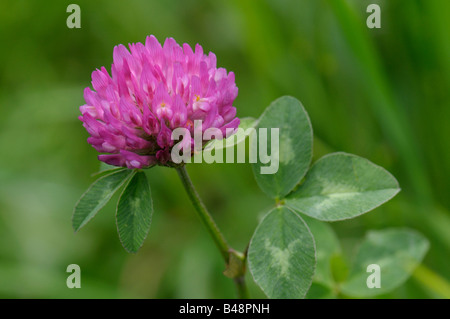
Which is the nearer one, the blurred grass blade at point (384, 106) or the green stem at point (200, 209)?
the green stem at point (200, 209)

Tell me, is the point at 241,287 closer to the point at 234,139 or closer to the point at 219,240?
the point at 219,240

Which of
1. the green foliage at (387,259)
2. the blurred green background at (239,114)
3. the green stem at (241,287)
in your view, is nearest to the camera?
the green stem at (241,287)

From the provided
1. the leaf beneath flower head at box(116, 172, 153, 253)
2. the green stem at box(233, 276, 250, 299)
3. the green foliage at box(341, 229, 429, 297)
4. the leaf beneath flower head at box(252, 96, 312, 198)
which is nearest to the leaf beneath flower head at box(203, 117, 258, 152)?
the leaf beneath flower head at box(252, 96, 312, 198)

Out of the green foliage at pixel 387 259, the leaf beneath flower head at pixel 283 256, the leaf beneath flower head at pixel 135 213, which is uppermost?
the leaf beneath flower head at pixel 135 213

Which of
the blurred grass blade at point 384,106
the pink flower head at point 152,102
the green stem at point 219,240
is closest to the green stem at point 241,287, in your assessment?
the green stem at point 219,240

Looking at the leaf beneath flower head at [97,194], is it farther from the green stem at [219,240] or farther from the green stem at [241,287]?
the green stem at [241,287]

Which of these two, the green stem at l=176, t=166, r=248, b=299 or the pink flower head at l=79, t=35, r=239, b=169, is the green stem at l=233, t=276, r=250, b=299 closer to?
the green stem at l=176, t=166, r=248, b=299
